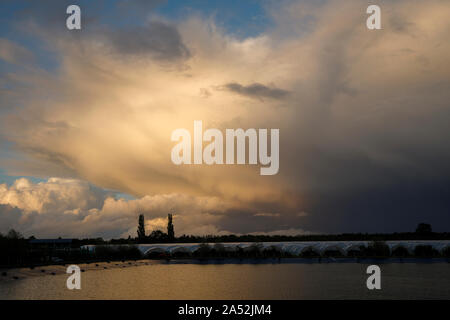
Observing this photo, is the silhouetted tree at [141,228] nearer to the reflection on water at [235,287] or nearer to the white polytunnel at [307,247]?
the white polytunnel at [307,247]

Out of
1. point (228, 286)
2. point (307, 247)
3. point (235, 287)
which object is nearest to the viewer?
point (235, 287)

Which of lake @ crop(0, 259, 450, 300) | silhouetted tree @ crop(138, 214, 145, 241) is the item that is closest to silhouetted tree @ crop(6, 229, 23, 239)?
lake @ crop(0, 259, 450, 300)

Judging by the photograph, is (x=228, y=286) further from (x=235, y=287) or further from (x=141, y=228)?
(x=141, y=228)

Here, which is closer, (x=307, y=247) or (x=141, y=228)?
(x=307, y=247)

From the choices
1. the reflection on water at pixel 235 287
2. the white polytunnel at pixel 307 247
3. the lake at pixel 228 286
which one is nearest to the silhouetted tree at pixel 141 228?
the white polytunnel at pixel 307 247

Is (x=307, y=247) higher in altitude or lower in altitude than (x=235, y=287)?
lower

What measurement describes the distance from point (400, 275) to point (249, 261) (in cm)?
3173

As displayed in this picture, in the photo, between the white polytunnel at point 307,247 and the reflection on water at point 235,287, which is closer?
the reflection on water at point 235,287

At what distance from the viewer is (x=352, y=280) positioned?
141 feet

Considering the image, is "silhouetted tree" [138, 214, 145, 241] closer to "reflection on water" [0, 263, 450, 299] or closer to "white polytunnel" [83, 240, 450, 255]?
"white polytunnel" [83, 240, 450, 255]

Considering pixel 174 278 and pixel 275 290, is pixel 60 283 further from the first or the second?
pixel 275 290

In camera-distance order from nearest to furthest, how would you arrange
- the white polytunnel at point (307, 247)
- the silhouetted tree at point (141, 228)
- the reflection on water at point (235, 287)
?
1. the reflection on water at point (235, 287)
2. the white polytunnel at point (307, 247)
3. the silhouetted tree at point (141, 228)

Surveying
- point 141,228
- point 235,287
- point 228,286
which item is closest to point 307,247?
point 228,286
